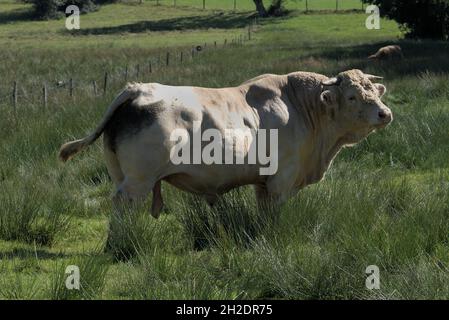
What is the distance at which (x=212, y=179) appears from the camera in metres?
8.50

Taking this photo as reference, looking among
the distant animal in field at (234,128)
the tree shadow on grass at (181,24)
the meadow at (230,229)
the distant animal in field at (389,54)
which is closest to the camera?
the meadow at (230,229)

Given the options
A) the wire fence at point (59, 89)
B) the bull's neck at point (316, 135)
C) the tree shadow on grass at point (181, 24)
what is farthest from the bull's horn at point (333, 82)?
the tree shadow on grass at point (181, 24)

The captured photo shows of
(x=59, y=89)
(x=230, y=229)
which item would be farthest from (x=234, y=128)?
(x=59, y=89)

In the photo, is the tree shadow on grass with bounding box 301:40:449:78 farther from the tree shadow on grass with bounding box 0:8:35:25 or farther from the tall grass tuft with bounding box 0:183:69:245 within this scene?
the tree shadow on grass with bounding box 0:8:35:25

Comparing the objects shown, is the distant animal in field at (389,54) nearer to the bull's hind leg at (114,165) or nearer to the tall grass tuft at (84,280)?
the bull's hind leg at (114,165)

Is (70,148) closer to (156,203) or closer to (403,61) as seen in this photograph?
(156,203)

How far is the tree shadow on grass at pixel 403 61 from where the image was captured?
84.0ft

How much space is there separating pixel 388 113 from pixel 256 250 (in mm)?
2529

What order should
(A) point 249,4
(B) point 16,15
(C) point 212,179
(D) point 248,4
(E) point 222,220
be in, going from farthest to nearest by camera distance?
(A) point 249,4 → (D) point 248,4 → (B) point 16,15 → (C) point 212,179 → (E) point 222,220

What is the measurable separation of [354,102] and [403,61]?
21067mm

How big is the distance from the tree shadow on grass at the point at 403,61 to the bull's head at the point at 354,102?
14907 millimetres

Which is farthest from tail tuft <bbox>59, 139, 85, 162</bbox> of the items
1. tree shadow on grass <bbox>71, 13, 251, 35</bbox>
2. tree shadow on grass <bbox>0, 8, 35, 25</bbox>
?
tree shadow on grass <bbox>0, 8, 35, 25</bbox>

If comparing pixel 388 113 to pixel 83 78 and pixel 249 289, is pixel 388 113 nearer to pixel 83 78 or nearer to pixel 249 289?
pixel 249 289

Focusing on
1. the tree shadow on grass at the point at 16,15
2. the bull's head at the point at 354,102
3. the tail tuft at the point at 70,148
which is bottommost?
the tree shadow on grass at the point at 16,15
